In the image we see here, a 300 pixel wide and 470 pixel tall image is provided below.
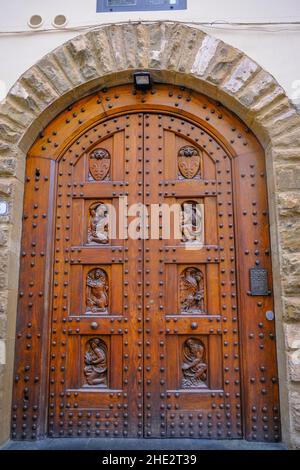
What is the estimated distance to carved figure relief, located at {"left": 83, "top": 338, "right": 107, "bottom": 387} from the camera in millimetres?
2719

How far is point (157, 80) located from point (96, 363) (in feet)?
7.56

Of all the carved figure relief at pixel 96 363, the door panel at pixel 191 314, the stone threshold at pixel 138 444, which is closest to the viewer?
the stone threshold at pixel 138 444

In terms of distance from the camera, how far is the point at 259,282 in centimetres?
271

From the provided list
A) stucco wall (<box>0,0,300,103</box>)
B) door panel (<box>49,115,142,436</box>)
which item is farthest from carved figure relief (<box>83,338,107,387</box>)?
stucco wall (<box>0,0,300,103</box>)

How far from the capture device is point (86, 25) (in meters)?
2.96

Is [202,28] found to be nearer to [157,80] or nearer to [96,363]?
[157,80]

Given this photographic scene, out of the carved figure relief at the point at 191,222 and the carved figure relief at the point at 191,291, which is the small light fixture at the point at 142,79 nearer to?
the carved figure relief at the point at 191,222

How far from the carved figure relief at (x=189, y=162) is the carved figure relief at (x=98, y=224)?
0.70 metres

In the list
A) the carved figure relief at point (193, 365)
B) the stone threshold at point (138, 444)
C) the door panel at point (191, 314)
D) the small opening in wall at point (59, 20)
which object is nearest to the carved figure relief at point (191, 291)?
the door panel at point (191, 314)

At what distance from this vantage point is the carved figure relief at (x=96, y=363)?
8.92 feet

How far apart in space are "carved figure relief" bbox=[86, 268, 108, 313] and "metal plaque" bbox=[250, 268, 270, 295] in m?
1.11

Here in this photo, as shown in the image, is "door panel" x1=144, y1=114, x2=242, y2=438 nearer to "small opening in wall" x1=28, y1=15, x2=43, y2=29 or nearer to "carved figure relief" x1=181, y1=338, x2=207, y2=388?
"carved figure relief" x1=181, y1=338, x2=207, y2=388

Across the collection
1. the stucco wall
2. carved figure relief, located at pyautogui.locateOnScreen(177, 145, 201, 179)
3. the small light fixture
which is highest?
the stucco wall
